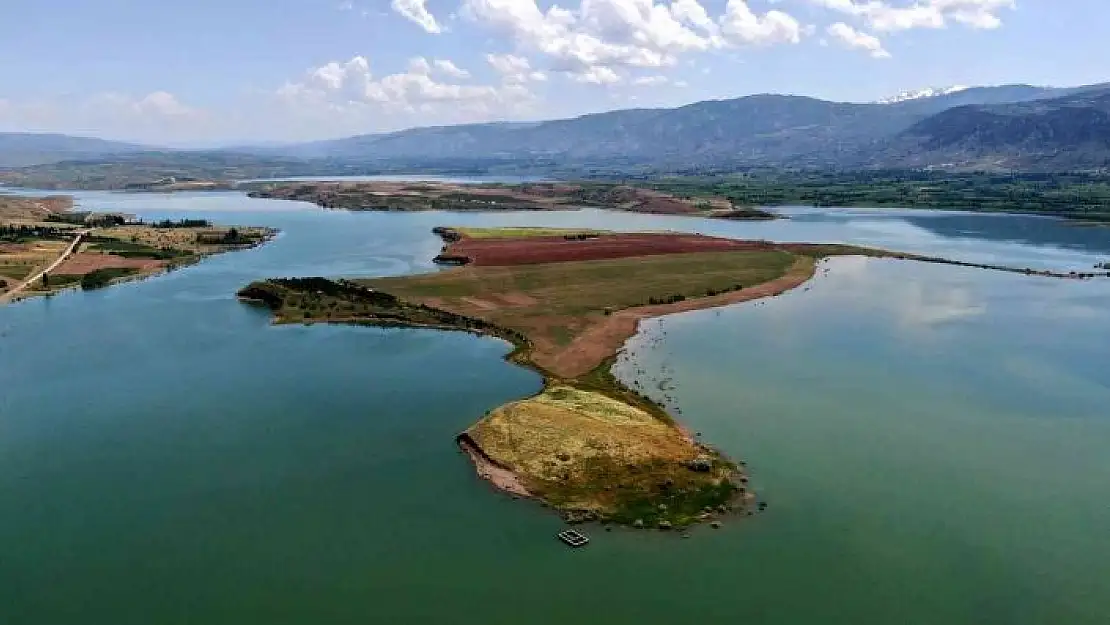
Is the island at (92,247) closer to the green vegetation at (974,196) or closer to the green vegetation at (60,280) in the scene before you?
the green vegetation at (60,280)

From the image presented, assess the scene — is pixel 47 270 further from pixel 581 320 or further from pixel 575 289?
pixel 581 320

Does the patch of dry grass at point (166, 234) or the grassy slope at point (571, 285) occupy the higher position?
the patch of dry grass at point (166, 234)

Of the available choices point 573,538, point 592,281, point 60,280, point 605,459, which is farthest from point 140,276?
point 573,538

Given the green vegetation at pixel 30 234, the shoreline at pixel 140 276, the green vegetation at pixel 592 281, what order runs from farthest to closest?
the green vegetation at pixel 30 234 < the shoreline at pixel 140 276 < the green vegetation at pixel 592 281

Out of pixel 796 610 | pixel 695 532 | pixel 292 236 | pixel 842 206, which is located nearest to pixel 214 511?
pixel 695 532

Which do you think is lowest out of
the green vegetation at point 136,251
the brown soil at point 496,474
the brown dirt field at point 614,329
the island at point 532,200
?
the brown soil at point 496,474

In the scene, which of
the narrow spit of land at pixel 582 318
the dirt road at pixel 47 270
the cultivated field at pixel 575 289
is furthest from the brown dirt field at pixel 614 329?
the dirt road at pixel 47 270

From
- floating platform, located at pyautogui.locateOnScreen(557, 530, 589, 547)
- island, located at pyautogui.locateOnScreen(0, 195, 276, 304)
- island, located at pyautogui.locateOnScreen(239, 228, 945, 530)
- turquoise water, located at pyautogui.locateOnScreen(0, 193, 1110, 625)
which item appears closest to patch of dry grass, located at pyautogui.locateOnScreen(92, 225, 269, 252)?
island, located at pyautogui.locateOnScreen(0, 195, 276, 304)
